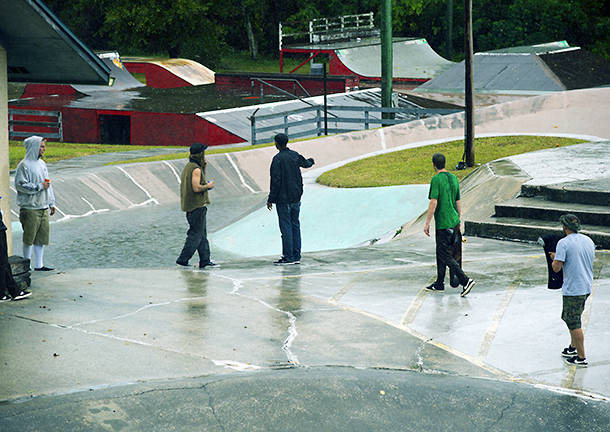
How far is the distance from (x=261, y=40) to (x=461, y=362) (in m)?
59.4

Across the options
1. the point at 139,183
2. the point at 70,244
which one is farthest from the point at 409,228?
the point at 139,183

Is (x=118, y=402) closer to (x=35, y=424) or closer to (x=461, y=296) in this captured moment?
(x=35, y=424)

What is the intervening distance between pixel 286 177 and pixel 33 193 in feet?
10.6

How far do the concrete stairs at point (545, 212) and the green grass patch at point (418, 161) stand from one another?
15.6 ft

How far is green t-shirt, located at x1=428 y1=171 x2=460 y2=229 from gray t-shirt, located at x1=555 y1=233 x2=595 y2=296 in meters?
1.95

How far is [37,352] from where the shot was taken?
565 centimetres

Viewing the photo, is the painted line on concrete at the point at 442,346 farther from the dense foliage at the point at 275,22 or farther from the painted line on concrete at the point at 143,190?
the dense foliage at the point at 275,22

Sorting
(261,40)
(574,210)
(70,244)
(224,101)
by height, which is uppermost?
(261,40)

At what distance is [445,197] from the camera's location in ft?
25.2

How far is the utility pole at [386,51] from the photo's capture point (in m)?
22.7

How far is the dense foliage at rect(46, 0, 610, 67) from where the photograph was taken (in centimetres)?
4922

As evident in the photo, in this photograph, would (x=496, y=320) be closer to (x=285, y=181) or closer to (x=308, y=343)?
(x=308, y=343)

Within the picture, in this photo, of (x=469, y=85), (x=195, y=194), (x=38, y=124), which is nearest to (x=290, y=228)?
(x=195, y=194)

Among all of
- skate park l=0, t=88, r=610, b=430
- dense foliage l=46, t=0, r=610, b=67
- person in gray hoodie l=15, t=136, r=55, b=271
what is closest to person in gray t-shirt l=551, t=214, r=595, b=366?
skate park l=0, t=88, r=610, b=430
